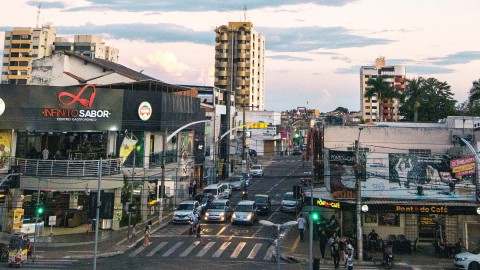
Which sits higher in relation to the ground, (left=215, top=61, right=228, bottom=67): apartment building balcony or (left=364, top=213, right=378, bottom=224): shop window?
(left=215, top=61, right=228, bottom=67): apartment building balcony

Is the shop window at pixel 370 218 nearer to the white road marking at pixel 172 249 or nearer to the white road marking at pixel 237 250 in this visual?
the white road marking at pixel 237 250

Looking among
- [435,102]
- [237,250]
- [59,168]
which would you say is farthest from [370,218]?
[435,102]

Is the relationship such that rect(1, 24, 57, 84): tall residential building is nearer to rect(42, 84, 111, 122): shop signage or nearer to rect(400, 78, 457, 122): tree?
rect(400, 78, 457, 122): tree

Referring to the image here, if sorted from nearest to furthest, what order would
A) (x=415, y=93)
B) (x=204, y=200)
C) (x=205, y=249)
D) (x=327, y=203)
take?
(x=205, y=249), (x=327, y=203), (x=204, y=200), (x=415, y=93)

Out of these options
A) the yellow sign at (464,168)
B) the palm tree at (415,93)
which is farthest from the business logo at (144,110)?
the palm tree at (415,93)

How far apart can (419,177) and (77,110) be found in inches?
1080

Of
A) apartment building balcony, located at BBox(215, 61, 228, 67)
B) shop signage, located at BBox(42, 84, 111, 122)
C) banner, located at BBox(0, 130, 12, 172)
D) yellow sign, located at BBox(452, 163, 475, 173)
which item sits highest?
apartment building balcony, located at BBox(215, 61, 228, 67)

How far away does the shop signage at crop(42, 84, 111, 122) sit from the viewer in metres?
38.3

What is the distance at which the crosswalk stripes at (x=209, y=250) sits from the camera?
2941 cm

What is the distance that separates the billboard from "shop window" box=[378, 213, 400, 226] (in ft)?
6.95

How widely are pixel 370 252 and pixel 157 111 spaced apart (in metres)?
22.0

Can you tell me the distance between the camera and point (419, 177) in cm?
3212

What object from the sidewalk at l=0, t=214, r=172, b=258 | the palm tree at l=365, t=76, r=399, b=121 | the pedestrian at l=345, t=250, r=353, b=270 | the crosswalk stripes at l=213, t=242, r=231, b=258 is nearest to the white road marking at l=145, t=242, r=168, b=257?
the sidewalk at l=0, t=214, r=172, b=258

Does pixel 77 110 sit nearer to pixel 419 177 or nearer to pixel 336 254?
pixel 336 254
